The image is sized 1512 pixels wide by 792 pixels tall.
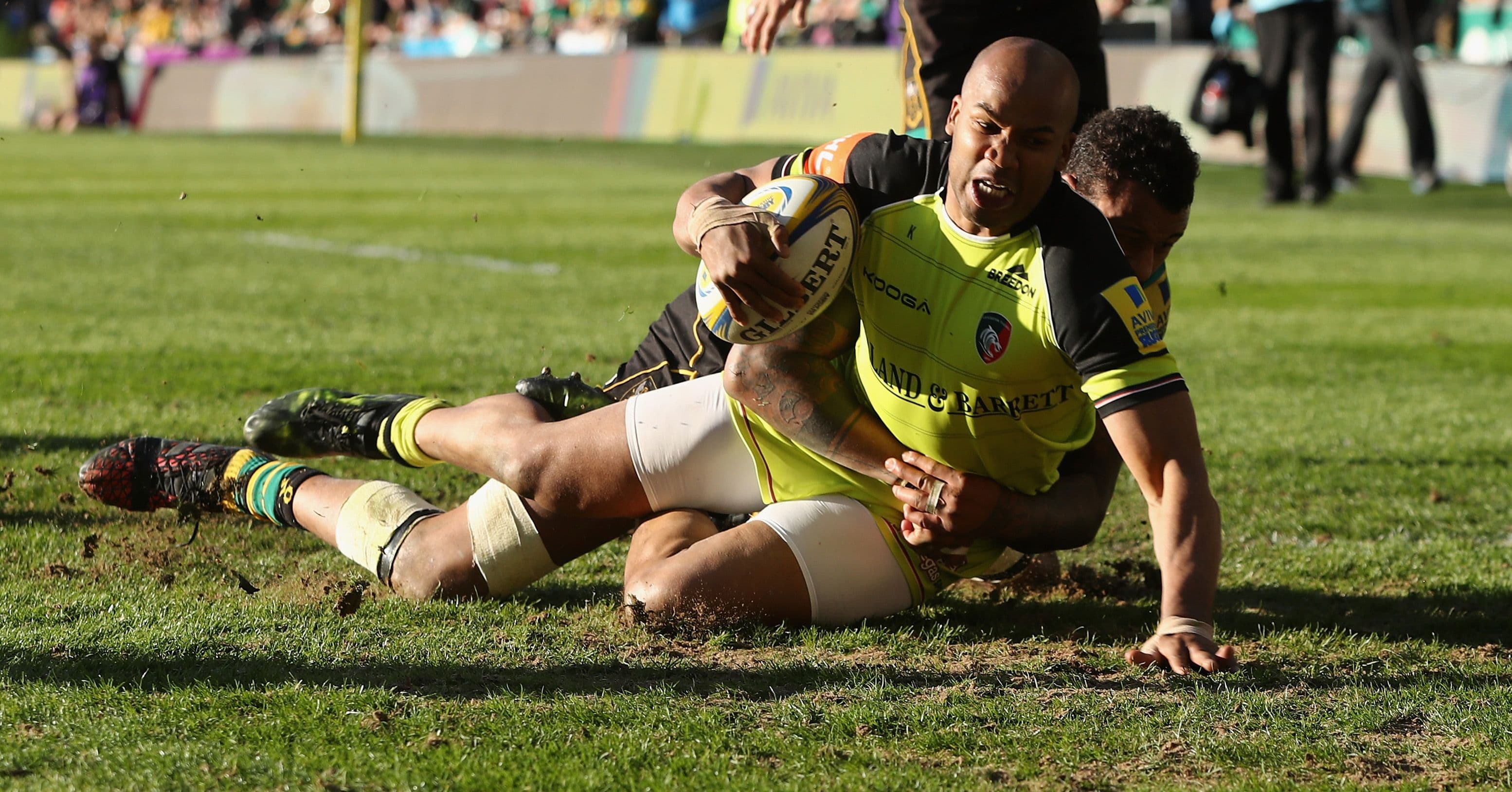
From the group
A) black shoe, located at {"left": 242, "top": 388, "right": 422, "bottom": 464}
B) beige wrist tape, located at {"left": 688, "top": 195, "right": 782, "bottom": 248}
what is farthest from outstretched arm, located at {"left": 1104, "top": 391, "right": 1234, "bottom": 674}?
black shoe, located at {"left": 242, "top": 388, "right": 422, "bottom": 464}

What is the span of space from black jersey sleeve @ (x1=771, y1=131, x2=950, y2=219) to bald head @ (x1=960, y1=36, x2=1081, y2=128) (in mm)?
413

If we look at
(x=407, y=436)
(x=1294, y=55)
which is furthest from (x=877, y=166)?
(x=1294, y=55)

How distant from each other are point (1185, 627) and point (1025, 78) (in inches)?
45.6

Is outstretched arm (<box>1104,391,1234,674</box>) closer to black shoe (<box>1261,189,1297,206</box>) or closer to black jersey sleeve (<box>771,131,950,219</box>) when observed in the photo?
black jersey sleeve (<box>771,131,950,219</box>)

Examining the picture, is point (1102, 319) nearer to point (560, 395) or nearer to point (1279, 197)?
point (560, 395)

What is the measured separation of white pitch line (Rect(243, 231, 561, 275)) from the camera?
1062cm

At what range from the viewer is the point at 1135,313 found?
3.25 m

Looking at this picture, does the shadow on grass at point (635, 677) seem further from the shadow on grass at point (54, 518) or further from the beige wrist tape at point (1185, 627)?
the shadow on grass at point (54, 518)

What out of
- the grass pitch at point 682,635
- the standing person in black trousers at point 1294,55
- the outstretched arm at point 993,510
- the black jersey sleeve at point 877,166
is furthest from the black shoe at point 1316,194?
the outstretched arm at point 993,510

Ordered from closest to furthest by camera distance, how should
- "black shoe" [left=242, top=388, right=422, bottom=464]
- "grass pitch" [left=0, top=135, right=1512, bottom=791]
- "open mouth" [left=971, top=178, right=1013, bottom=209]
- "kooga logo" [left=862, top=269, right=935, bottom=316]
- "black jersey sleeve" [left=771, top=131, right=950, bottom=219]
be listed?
"grass pitch" [left=0, top=135, right=1512, bottom=791], "open mouth" [left=971, top=178, right=1013, bottom=209], "kooga logo" [left=862, top=269, right=935, bottom=316], "black jersey sleeve" [left=771, top=131, right=950, bottom=219], "black shoe" [left=242, top=388, right=422, bottom=464]

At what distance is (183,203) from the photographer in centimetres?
1485

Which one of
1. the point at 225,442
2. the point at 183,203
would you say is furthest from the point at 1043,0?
the point at 183,203

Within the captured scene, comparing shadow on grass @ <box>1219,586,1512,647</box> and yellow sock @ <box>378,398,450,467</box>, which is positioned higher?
yellow sock @ <box>378,398,450,467</box>

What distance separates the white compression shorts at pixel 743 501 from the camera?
3.66 meters
